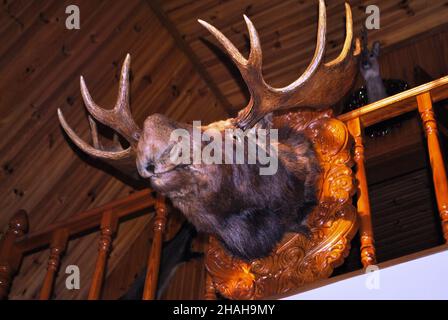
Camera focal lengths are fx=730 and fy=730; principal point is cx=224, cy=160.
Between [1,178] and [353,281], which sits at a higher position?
[1,178]

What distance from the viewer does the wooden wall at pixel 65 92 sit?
377cm

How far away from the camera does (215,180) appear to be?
266 cm

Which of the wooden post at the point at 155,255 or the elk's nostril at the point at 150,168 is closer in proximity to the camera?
the elk's nostril at the point at 150,168

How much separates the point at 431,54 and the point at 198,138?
239 centimetres

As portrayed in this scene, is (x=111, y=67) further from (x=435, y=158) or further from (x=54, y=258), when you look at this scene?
(x=435, y=158)

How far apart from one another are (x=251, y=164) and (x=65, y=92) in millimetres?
1592

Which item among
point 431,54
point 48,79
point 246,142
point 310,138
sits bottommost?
point 246,142

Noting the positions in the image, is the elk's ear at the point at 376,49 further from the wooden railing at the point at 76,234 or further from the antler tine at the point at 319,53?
the wooden railing at the point at 76,234

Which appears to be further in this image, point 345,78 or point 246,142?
point 345,78

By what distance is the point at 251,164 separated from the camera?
109 inches

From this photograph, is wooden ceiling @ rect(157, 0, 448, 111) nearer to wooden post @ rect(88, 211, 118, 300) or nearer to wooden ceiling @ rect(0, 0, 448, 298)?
wooden ceiling @ rect(0, 0, 448, 298)

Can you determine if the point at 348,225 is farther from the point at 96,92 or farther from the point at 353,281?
the point at 96,92

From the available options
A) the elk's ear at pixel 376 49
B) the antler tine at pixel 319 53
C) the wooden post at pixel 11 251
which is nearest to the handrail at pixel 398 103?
the antler tine at pixel 319 53

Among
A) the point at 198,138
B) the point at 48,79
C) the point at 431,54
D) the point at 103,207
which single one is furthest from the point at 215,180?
the point at 431,54
